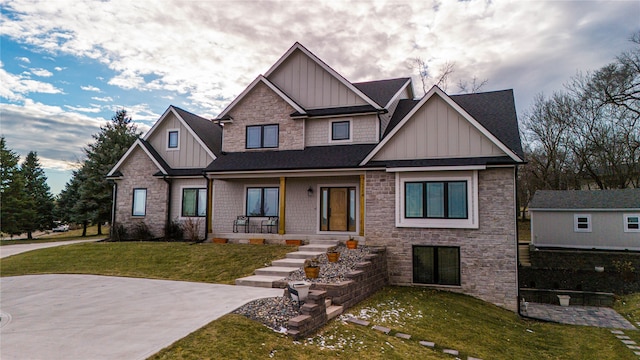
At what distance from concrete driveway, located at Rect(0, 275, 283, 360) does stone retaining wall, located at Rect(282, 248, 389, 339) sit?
1.50 m

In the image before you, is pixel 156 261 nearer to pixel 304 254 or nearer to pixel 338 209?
pixel 304 254

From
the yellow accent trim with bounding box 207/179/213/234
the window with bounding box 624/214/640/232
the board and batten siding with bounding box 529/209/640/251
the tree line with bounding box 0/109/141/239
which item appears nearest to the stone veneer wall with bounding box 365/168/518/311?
the yellow accent trim with bounding box 207/179/213/234

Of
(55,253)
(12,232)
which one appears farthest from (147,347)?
(12,232)

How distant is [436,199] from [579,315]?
811 centimetres

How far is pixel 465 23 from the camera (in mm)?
17344

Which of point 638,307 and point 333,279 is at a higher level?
point 333,279

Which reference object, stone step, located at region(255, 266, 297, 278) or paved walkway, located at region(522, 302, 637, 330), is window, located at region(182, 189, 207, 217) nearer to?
stone step, located at region(255, 266, 297, 278)

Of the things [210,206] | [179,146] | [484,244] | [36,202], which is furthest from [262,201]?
[36,202]

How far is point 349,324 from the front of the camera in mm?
7484

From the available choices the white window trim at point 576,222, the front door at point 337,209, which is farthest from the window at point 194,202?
the white window trim at point 576,222

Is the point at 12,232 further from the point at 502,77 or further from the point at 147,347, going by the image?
the point at 502,77

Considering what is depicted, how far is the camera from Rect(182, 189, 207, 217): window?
18.7 meters

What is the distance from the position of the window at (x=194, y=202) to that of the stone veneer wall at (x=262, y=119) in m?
2.64

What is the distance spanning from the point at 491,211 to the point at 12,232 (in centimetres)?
3572
